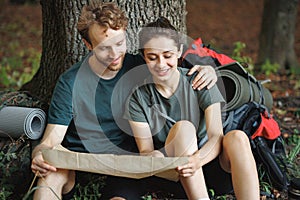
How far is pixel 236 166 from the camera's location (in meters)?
2.90

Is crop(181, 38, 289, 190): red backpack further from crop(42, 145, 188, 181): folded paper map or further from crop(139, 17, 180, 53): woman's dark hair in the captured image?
crop(42, 145, 188, 181): folded paper map

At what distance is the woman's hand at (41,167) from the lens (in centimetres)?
289

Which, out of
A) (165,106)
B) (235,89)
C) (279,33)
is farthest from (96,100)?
(279,33)

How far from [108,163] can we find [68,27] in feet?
4.38

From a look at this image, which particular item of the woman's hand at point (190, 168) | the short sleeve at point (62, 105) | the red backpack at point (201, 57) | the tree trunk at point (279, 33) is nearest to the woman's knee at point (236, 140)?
the woman's hand at point (190, 168)

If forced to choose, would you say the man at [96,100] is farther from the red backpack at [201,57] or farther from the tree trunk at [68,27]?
the tree trunk at [68,27]

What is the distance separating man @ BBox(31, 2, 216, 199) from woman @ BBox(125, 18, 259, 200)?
0.12 metres

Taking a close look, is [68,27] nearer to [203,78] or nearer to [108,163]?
[203,78]

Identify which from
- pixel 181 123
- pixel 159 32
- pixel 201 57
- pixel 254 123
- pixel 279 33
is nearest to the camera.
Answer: pixel 181 123

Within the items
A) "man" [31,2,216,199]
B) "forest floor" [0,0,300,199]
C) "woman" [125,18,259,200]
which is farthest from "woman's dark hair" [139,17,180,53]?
"forest floor" [0,0,300,199]

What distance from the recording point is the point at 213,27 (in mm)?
10977

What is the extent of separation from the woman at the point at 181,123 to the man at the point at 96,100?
118mm

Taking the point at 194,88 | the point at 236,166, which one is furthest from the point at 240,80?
the point at 236,166

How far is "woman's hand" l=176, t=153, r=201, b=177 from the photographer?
9.23ft
